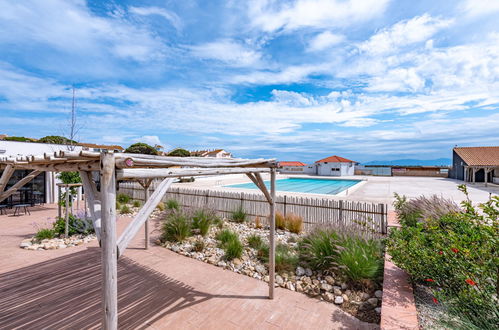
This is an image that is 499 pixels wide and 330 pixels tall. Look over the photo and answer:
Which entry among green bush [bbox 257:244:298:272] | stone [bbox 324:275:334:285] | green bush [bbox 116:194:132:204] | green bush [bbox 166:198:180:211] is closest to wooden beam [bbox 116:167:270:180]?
green bush [bbox 257:244:298:272]

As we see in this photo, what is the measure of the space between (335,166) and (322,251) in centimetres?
3073

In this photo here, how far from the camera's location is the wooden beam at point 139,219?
6.73 feet

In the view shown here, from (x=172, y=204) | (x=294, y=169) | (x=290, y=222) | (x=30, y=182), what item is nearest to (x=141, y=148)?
(x=30, y=182)

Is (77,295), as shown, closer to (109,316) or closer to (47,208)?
(109,316)

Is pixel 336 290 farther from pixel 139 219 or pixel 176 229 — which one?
pixel 176 229

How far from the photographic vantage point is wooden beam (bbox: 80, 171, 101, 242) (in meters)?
2.06

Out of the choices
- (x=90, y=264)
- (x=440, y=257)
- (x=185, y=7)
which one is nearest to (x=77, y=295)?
(x=90, y=264)

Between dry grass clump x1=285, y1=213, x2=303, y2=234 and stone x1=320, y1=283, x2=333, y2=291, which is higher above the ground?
dry grass clump x1=285, y1=213, x2=303, y2=234

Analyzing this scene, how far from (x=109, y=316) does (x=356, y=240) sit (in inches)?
174

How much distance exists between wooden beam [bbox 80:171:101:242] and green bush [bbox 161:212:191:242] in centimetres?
472

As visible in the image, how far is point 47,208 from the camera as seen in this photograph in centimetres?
1184

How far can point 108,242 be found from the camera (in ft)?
6.30

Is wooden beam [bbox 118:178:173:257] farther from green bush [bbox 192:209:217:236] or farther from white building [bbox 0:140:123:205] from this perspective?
white building [bbox 0:140:123:205]

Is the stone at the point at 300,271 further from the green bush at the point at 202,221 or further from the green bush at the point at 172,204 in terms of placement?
the green bush at the point at 172,204
